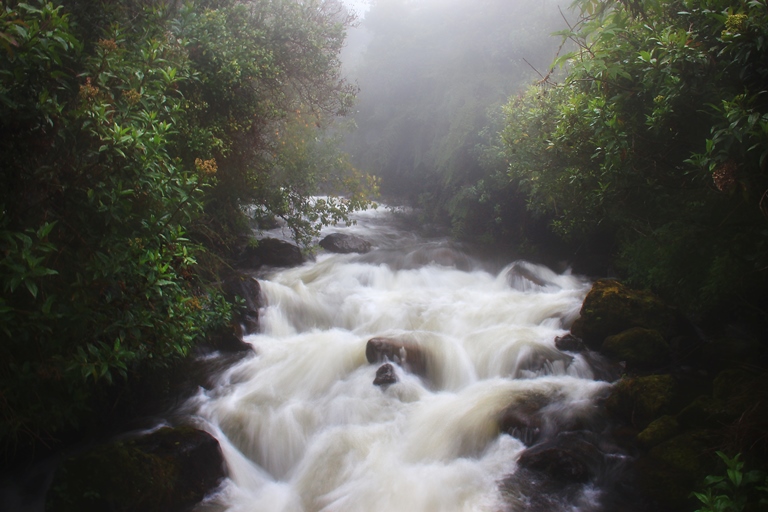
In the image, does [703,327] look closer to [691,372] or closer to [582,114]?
[691,372]

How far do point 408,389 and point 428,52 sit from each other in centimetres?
1934

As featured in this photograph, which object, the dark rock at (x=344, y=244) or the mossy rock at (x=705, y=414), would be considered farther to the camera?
the dark rock at (x=344, y=244)

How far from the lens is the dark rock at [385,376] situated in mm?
7590

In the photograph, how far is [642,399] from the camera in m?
→ 6.29

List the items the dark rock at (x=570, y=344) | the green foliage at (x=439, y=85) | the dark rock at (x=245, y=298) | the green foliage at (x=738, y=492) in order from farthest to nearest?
the green foliage at (x=439, y=85) → the dark rock at (x=245, y=298) → the dark rock at (x=570, y=344) → the green foliage at (x=738, y=492)

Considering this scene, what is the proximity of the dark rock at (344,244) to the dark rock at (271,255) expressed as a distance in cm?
151

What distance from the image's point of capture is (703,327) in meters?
8.02

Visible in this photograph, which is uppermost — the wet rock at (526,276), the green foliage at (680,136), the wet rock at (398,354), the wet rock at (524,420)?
the green foliage at (680,136)

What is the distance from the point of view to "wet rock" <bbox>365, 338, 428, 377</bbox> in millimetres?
8070

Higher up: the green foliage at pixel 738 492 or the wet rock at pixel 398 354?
the wet rock at pixel 398 354

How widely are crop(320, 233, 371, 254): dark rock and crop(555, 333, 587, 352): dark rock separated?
754cm

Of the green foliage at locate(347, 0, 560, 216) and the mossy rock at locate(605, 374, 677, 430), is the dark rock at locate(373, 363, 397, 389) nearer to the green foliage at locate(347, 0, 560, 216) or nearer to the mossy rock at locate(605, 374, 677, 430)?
the mossy rock at locate(605, 374, 677, 430)

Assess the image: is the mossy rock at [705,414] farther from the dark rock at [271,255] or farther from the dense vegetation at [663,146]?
the dark rock at [271,255]

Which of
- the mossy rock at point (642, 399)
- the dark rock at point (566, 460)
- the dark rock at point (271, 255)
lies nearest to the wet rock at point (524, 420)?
the dark rock at point (566, 460)
